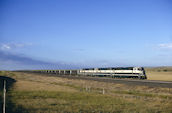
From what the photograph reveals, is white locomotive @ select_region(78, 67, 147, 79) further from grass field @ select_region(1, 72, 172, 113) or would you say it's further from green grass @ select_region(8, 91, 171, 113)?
green grass @ select_region(8, 91, 171, 113)

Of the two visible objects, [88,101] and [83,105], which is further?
[88,101]

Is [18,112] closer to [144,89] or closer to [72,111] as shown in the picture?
[72,111]

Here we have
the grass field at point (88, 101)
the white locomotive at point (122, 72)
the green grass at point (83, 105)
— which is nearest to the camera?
the green grass at point (83, 105)

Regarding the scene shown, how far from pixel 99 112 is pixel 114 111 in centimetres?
127

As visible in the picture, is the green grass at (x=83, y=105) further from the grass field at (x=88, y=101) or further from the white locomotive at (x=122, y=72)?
the white locomotive at (x=122, y=72)

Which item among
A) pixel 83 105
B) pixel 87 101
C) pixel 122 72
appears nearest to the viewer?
pixel 83 105

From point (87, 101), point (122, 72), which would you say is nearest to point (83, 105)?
point (87, 101)

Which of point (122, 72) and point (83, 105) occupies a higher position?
point (122, 72)

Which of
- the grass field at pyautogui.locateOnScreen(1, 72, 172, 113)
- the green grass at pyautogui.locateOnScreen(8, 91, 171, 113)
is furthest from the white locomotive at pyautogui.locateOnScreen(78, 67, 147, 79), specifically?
the green grass at pyautogui.locateOnScreen(8, 91, 171, 113)

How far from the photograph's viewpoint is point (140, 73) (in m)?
52.6

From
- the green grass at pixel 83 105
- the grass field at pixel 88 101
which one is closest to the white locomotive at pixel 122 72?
the grass field at pixel 88 101

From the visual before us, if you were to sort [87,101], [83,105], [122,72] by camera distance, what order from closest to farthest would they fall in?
1. [83,105]
2. [87,101]
3. [122,72]

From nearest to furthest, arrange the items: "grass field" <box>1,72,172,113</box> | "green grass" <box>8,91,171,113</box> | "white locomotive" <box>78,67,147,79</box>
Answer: "green grass" <box>8,91,171,113</box>, "grass field" <box>1,72,172,113</box>, "white locomotive" <box>78,67,147,79</box>

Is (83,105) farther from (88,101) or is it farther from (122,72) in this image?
(122,72)
